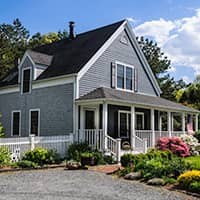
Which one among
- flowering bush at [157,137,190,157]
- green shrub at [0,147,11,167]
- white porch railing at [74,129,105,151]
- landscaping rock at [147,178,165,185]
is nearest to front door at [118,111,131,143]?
flowering bush at [157,137,190,157]

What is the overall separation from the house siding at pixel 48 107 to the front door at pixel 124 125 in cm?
379

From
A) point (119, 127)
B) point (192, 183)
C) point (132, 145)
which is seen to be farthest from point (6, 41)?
point (192, 183)

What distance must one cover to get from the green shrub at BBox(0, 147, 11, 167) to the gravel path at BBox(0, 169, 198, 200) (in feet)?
6.26

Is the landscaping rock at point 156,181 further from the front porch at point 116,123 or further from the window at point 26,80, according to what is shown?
the window at point 26,80

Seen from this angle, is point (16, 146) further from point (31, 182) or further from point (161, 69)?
point (161, 69)

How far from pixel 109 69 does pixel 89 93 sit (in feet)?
9.02

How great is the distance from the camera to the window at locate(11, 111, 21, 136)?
2218 cm

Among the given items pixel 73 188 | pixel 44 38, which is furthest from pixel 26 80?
pixel 44 38

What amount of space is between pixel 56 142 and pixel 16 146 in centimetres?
234

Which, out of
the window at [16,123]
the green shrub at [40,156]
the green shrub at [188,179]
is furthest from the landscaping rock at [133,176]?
the window at [16,123]

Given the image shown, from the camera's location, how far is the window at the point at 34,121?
20766 millimetres

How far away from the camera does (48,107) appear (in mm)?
20078

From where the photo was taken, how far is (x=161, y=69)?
143 feet

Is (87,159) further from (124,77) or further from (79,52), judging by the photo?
(79,52)
